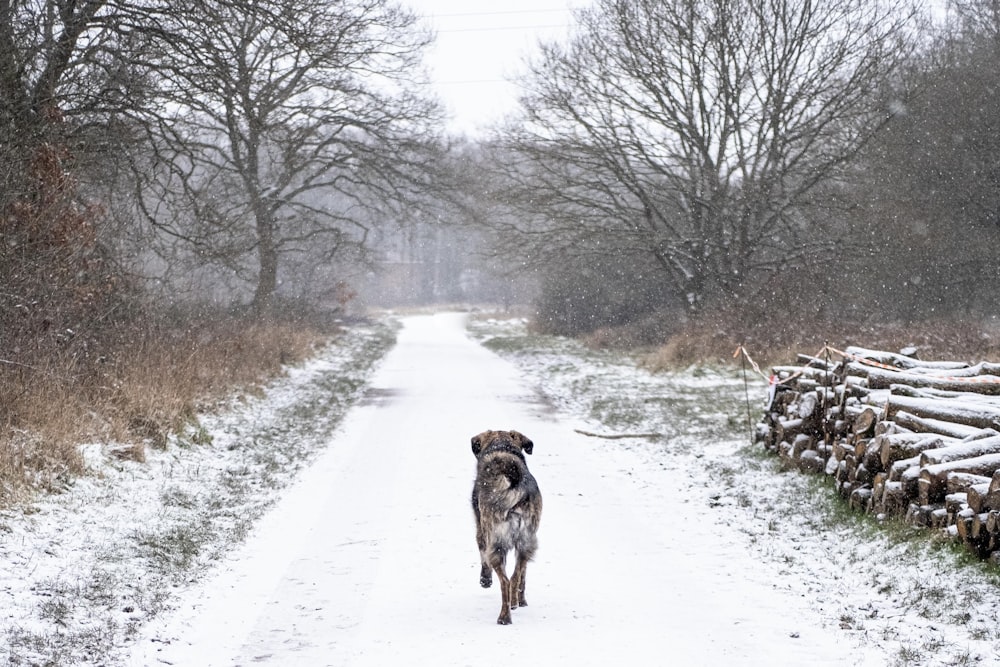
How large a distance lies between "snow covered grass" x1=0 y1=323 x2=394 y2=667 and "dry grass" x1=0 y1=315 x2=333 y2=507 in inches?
9.5

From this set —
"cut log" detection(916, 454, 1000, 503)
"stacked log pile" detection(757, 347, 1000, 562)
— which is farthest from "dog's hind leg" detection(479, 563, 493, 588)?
"cut log" detection(916, 454, 1000, 503)

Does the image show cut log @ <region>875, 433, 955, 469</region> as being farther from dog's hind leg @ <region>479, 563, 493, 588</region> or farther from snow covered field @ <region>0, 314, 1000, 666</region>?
dog's hind leg @ <region>479, 563, 493, 588</region>

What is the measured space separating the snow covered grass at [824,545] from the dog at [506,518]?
74.7 inches

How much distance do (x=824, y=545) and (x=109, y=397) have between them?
831 cm

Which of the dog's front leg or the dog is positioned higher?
the dog

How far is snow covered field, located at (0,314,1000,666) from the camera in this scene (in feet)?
16.9

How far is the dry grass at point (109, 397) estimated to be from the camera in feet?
27.1

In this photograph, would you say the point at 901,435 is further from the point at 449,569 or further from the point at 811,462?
the point at 449,569

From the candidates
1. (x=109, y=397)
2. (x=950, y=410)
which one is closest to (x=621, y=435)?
(x=950, y=410)

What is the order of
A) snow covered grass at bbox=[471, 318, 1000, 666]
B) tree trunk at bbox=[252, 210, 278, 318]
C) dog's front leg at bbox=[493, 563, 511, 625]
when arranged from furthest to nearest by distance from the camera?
tree trunk at bbox=[252, 210, 278, 318], dog's front leg at bbox=[493, 563, 511, 625], snow covered grass at bbox=[471, 318, 1000, 666]

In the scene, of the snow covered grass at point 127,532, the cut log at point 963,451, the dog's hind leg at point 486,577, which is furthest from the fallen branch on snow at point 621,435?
the dog's hind leg at point 486,577

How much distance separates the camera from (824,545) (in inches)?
292

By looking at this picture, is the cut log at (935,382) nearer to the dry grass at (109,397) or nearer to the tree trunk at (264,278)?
the dry grass at (109,397)

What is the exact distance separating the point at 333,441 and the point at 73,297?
390 centimetres
